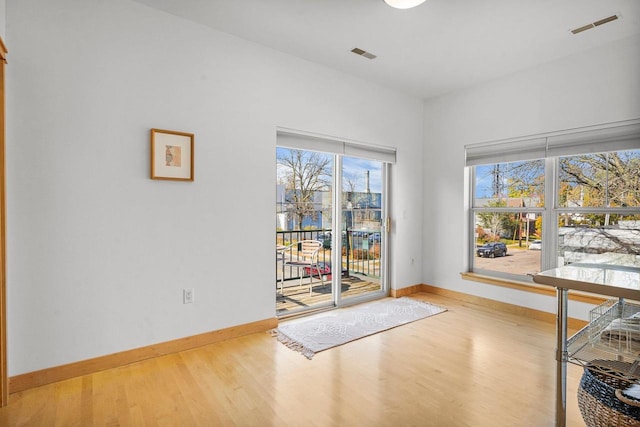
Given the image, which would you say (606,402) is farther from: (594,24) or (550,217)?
(594,24)

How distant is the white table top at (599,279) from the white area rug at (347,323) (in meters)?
1.78

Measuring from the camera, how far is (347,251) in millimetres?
4141

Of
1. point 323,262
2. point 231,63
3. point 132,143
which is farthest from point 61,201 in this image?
point 323,262

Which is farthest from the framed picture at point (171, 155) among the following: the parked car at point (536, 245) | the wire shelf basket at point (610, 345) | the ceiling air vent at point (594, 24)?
the parked car at point (536, 245)

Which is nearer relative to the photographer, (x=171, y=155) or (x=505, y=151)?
(x=171, y=155)

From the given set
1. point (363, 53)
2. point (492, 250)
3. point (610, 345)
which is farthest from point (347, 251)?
point (610, 345)

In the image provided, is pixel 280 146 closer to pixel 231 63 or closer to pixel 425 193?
pixel 231 63

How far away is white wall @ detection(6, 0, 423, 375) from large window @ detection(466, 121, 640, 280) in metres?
2.40

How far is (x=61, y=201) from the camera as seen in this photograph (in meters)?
2.24

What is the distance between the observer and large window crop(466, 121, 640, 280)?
311cm

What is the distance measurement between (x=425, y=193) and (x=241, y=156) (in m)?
2.71

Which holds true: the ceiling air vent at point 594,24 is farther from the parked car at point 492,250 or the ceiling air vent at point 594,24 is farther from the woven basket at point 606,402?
the woven basket at point 606,402

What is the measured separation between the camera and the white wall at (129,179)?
215cm

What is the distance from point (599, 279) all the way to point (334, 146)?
273 centimetres
